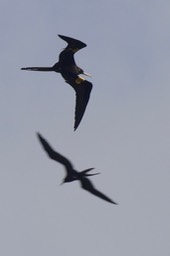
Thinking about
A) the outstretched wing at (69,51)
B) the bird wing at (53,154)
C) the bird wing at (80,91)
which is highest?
the outstretched wing at (69,51)

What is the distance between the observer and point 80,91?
162 ft

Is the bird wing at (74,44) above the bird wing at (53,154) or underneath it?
above

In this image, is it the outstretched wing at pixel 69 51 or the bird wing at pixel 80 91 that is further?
the bird wing at pixel 80 91

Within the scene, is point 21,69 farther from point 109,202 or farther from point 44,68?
point 109,202

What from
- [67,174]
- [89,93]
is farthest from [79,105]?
[67,174]

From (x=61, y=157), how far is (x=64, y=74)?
1150 cm

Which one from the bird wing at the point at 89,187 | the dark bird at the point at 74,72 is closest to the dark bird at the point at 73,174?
the bird wing at the point at 89,187

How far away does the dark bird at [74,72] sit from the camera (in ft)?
154

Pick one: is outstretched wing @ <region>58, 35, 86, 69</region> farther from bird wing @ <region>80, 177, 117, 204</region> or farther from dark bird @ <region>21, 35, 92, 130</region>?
bird wing @ <region>80, 177, 117, 204</region>

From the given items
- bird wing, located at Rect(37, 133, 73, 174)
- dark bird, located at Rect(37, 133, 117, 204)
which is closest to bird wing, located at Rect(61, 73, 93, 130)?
dark bird, located at Rect(37, 133, 117, 204)

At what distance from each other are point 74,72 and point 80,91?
5.74 ft

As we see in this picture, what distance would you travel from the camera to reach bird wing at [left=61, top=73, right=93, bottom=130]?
48500 mm

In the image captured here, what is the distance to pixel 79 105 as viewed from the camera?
161ft

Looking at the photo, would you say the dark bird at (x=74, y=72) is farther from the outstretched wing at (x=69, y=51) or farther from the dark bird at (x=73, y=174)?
the dark bird at (x=73, y=174)
